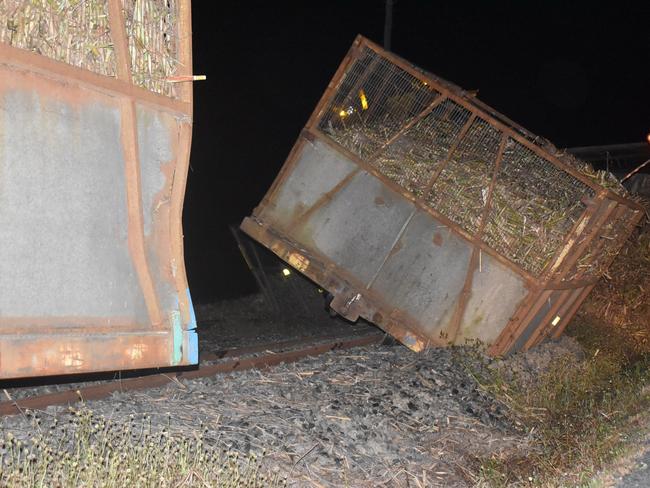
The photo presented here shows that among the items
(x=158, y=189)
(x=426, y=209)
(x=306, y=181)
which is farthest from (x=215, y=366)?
(x=158, y=189)

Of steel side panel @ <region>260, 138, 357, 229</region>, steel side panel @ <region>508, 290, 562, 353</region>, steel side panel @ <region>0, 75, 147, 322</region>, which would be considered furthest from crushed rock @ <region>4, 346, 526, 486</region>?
steel side panel @ <region>260, 138, 357, 229</region>

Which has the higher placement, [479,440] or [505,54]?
[505,54]

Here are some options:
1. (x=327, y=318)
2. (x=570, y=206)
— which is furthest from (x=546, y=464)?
(x=327, y=318)

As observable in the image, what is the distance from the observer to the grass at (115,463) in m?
4.14

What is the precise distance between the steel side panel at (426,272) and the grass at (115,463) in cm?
386

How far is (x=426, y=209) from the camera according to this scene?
8617mm

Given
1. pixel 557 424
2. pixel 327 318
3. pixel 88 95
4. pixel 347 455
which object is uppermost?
pixel 88 95

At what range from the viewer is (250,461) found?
5180mm

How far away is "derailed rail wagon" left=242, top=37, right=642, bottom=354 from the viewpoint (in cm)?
857

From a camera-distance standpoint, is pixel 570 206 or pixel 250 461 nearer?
pixel 250 461

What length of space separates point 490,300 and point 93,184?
584 centimetres

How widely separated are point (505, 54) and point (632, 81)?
9.45m

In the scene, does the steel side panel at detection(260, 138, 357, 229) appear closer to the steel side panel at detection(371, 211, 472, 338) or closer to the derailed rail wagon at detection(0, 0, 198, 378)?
the steel side panel at detection(371, 211, 472, 338)

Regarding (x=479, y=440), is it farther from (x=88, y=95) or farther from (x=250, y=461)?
(x=88, y=95)
